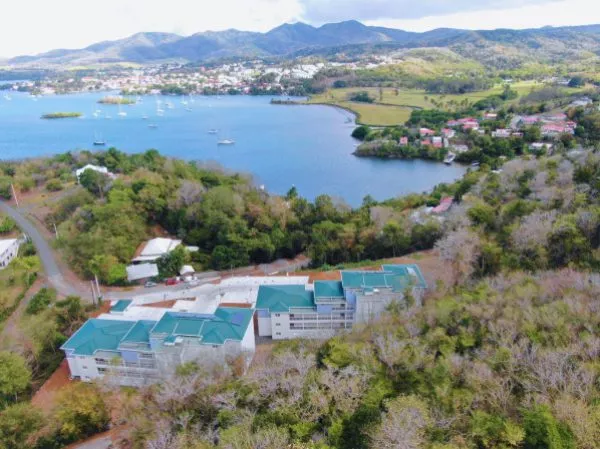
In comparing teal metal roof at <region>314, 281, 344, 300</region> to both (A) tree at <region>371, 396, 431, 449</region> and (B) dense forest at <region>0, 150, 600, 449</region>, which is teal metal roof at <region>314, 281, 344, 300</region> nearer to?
(B) dense forest at <region>0, 150, 600, 449</region>

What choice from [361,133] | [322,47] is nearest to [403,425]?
[361,133]

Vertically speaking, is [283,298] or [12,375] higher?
[283,298]

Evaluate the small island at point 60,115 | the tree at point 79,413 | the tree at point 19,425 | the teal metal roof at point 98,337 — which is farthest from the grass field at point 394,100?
the tree at point 19,425

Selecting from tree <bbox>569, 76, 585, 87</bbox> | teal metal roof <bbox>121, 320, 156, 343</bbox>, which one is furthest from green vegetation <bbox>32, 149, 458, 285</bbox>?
tree <bbox>569, 76, 585, 87</bbox>

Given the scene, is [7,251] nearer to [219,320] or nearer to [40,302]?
[40,302]

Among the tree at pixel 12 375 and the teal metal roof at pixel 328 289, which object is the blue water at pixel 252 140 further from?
the tree at pixel 12 375

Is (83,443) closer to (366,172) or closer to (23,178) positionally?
(23,178)
